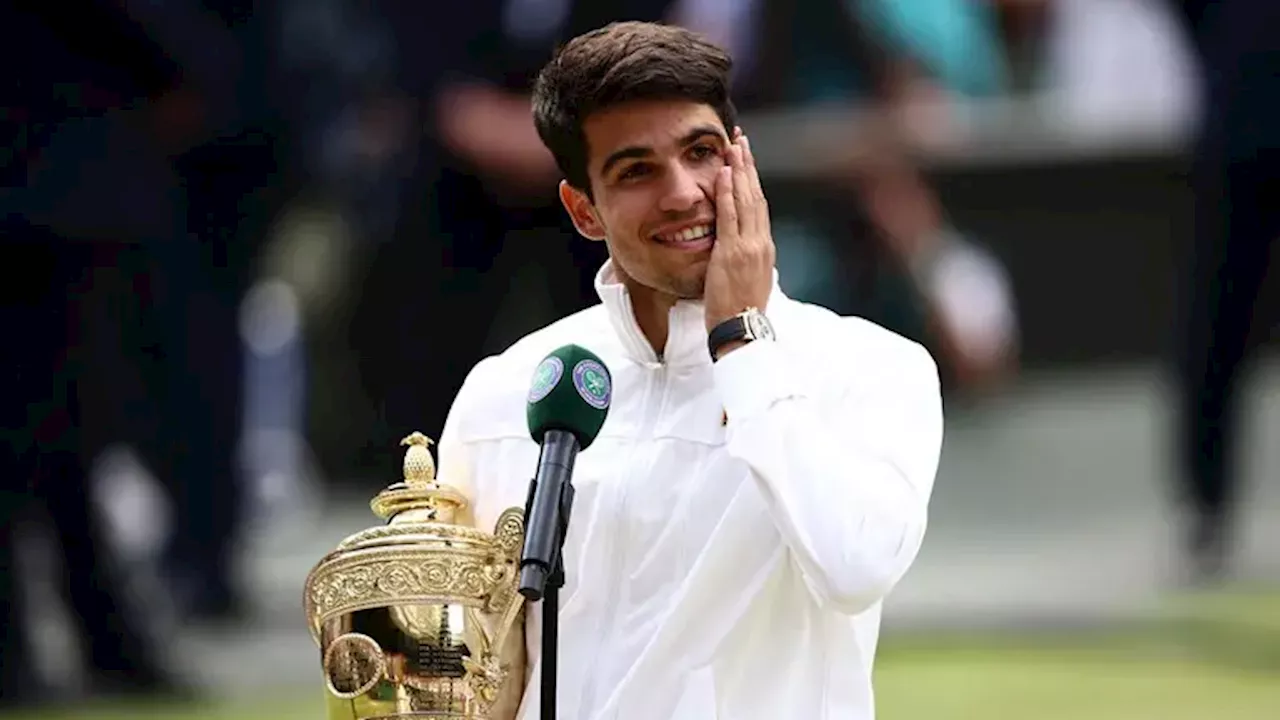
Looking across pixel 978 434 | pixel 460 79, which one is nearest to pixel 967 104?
pixel 978 434

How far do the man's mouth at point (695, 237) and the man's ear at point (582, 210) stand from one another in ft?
0.55

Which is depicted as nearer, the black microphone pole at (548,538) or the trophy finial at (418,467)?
the black microphone pole at (548,538)

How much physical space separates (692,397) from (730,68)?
385mm

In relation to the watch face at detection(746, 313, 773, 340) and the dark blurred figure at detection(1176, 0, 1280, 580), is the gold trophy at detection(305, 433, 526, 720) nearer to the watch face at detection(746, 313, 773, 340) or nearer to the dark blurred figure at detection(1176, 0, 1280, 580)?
the watch face at detection(746, 313, 773, 340)

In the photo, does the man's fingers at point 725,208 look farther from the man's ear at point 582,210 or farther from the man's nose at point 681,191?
the man's ear at point 582,210

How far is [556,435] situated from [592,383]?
7cm

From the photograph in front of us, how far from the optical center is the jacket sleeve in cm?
329

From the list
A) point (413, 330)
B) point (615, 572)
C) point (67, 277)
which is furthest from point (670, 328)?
point (413, 330)

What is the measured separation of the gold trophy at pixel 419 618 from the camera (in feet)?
11.1

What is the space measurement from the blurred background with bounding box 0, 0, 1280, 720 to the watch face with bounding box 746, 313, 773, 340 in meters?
3.45

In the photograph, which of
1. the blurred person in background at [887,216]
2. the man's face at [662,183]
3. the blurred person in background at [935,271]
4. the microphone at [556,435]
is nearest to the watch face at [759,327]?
the man's face at [662,183]

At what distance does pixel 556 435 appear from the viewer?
10.4 ft

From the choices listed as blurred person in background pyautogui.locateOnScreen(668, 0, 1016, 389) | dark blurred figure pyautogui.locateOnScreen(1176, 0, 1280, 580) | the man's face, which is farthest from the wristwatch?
Answer: blurred person in background pyautogui.locateOnScreen(668, 0, 1016, 389)

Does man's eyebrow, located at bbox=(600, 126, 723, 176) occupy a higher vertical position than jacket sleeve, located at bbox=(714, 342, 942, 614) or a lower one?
higher
